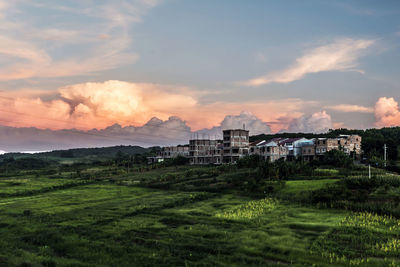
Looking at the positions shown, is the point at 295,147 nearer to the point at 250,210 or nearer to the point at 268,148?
the point at 268,148

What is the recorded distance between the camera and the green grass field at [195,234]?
29.2 m

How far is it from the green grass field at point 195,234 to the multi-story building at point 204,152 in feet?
240

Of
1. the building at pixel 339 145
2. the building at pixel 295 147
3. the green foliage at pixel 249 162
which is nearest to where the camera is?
the green foliage at pixel 249 162

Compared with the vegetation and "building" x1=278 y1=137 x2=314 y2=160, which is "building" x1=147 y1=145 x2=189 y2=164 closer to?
"building" x1=278 y1=137 x2=314 y2=160

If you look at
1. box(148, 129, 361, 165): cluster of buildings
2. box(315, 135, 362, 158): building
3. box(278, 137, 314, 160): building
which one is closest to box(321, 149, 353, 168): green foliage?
box(315, 135, 362, 158): building

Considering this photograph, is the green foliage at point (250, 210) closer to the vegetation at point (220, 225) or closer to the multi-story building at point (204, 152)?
the vegetation at point (220, 225)

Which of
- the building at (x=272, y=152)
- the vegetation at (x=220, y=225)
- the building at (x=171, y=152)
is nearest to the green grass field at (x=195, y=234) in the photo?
the vegetation at (x=220, y=225)

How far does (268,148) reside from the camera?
4648 inches

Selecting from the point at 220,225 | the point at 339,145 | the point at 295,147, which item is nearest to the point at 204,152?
the point at 295,147

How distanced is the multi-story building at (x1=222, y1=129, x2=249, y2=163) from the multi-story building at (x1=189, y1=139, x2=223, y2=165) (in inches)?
123

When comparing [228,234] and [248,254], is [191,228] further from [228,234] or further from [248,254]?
[248,254]

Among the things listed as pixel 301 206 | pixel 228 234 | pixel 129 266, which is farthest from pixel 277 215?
pixel 129 266

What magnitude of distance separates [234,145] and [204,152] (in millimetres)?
16451

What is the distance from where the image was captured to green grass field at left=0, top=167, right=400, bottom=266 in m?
29.2
